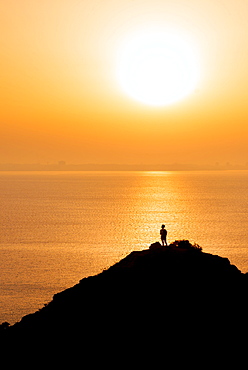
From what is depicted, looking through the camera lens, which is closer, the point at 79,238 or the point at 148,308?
the point at 148,308

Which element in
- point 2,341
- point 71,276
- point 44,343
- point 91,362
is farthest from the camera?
point 71,276

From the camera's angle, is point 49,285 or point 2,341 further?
point 49,285

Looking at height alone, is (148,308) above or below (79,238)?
below

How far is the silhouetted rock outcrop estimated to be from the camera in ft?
74.0

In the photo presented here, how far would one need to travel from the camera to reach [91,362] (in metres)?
21.7

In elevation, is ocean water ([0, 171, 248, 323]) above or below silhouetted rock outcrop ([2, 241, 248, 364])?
above

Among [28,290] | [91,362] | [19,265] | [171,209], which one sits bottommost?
[91,362]

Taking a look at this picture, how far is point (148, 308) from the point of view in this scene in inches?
937

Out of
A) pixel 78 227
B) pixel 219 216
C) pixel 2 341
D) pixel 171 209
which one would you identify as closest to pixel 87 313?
pixel 2 341

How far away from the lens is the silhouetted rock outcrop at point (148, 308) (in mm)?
22547

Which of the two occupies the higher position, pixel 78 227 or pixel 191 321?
pixel 78 227

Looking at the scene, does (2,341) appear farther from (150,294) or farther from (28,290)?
(28,290)

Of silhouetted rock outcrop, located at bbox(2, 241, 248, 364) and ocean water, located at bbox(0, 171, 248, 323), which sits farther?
ocean water, located at bbox(0, 171, 248, 323)

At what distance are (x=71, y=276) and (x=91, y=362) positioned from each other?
54.0 metres
